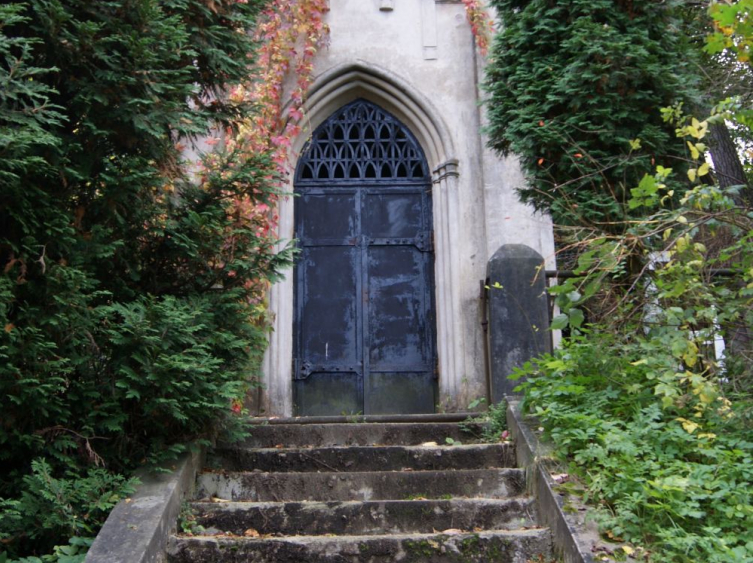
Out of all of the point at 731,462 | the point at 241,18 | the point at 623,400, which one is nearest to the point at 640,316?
the point at 623,400

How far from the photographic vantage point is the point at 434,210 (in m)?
8.66

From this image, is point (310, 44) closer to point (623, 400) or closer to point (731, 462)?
point (623, 400)

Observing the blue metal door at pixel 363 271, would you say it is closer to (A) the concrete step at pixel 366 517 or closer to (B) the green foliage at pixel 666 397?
(B) the green foliage at pixel 666 397

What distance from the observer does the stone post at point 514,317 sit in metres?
6.62

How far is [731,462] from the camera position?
13.4ft

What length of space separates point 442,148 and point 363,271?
153 cm

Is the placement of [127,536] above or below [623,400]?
below

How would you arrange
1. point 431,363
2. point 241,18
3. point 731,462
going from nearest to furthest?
point 731,462, point 241,18, point 431,363

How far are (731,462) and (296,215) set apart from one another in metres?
5.52

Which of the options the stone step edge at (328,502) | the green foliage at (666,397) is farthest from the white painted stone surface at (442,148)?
the stone step edge at (328,502)

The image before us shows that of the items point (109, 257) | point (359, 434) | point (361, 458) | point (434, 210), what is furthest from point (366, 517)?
point (434, 210)

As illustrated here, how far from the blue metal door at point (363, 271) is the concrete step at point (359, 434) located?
2244 millimetres

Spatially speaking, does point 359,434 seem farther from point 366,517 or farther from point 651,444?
point 651,444

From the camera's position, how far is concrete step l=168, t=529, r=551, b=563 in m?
4.33
